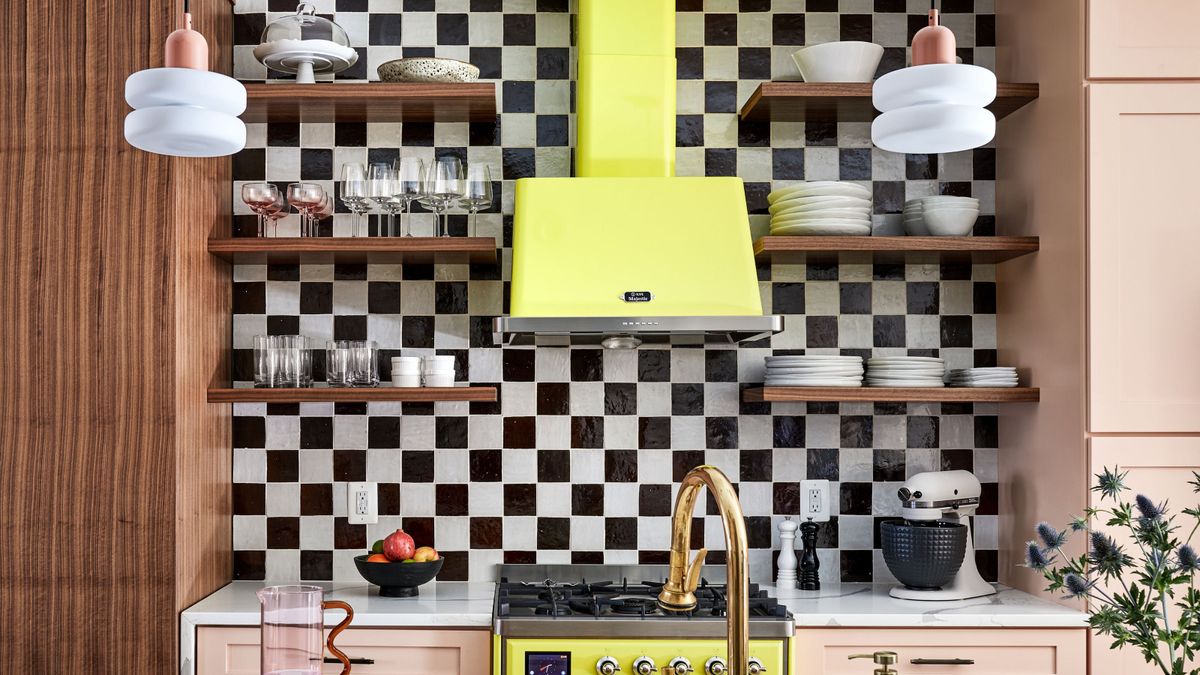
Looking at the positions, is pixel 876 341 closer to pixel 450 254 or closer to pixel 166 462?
pixel 450 254

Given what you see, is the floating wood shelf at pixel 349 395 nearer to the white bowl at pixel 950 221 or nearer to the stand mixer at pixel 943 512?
the stand mixer at pixel 943 512

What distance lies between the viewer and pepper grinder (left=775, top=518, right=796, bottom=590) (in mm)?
3049

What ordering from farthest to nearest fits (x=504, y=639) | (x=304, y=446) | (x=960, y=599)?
(x=304, y=446) < (x=960, y=599) < (x=504, y=639)

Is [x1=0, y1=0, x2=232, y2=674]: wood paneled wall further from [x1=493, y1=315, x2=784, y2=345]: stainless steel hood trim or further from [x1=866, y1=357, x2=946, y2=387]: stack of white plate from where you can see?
[x1=866, y1=357, x2=946, y2=387]: stack of white plate

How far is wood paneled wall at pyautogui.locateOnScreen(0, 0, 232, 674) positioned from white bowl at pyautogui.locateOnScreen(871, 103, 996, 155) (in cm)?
195

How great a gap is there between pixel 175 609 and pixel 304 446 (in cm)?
67

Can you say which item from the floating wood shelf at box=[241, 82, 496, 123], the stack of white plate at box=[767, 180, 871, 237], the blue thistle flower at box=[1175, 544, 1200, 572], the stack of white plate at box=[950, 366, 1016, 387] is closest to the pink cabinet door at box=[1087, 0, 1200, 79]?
the stack of white plate at box=[767, 180, 871, 237]

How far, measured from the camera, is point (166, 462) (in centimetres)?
270

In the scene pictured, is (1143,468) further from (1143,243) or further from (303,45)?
(303,45)

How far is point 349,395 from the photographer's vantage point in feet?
9.50

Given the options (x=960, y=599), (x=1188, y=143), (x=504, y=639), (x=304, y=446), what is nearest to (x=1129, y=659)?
(x=960, y=599)

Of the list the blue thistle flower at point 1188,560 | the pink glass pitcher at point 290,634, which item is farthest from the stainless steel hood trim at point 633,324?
the blue thistle flower at point 1188,560

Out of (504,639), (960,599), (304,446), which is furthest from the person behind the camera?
(304,446)

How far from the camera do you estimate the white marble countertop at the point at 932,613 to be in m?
2.65
